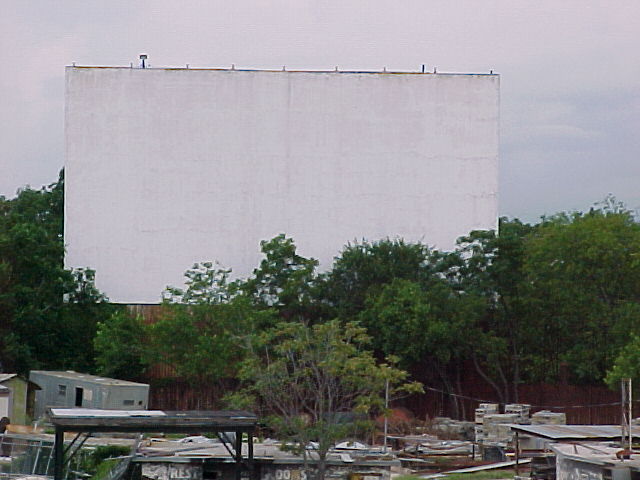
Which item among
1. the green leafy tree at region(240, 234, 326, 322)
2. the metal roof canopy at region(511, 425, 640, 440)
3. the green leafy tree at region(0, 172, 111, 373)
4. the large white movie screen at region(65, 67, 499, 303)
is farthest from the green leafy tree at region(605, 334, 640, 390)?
the green leafy tree at region(0, 172, 111, 373)

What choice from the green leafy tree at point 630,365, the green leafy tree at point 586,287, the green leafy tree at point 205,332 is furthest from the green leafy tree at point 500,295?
the green leafy tree at point 205,332

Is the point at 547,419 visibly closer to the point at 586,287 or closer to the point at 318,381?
the point at 586,287

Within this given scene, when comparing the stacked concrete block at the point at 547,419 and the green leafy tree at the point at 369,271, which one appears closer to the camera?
the stacked concrete block at the point at 547,419

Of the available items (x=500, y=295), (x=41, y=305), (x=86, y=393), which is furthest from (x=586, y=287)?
(x=41, y=305)

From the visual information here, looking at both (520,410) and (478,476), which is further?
(520,410)

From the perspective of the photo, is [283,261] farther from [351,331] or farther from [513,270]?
[351,331]

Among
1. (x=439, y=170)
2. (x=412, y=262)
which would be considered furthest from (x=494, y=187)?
(x=412, y=262)

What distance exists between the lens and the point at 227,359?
47.1 m

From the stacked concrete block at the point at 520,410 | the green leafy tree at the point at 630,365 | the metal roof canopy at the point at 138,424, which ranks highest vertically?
the green leafy tree at the point at 630,365

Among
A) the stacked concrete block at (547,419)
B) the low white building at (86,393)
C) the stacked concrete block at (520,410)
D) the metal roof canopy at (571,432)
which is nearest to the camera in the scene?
the metal roof canopy at (571,432)

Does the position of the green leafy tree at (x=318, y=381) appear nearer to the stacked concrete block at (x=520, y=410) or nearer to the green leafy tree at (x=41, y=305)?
the stacked concrete block at (x=520, y=410)

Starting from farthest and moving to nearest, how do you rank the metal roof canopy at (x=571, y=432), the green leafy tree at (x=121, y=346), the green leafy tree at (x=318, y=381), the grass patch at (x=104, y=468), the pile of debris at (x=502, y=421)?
the green leafy tree at (x=121, y=346)
the pile of debris at (x=502, y=421)
the green leafy tree at (x=318, y=381)
the grass patch at (x=104, y=468)
the metal roof canopy at (x=571, y=432)

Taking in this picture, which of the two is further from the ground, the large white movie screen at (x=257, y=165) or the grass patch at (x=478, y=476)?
the large white movie screen at (x=257, y=165)

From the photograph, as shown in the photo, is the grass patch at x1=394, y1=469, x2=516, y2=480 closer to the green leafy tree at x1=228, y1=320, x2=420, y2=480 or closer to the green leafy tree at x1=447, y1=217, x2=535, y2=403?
the green leafy tree at x1=228, y1=320, x2=420, y2=480
